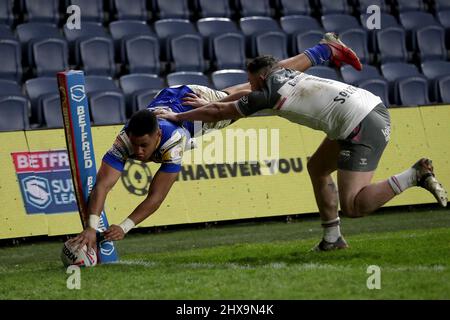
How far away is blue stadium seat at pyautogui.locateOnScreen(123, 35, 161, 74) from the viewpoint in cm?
1617

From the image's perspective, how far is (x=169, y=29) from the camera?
55.9ft

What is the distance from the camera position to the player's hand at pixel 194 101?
9.76 metres

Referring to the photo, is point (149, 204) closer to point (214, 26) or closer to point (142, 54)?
point (142, 54)

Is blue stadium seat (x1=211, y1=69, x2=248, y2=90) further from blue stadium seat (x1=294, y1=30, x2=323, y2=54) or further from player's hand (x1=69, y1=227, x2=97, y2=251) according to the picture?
player's hand (x1=69, y1=227, x2=97, y2=251)

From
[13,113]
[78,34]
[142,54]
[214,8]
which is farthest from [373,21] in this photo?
[13,113]

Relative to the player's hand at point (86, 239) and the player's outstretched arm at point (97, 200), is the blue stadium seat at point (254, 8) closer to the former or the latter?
the player's outstretched arm at point (97, 200)

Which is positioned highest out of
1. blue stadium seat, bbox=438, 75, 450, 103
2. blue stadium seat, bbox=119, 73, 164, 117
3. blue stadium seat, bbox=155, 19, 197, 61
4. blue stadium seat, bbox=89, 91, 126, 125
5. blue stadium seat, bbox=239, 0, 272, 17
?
blue stadium seat, bbox=239, 0, 272, 17

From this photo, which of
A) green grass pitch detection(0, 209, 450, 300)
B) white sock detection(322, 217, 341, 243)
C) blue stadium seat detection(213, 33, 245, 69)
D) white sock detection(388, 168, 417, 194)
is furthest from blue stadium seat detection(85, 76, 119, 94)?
white sock detection(388, 168, 417, 194)

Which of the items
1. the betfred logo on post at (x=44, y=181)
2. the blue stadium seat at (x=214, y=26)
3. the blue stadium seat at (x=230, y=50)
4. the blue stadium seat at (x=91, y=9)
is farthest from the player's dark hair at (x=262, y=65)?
the blue stadium seat at (x=91, y=9)

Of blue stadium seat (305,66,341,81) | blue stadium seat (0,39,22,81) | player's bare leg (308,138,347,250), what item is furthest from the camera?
blue stadium seat (305,66,341,81)

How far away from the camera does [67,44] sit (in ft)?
52.1

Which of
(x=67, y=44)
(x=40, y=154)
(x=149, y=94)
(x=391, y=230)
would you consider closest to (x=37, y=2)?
(x=67, y=44)

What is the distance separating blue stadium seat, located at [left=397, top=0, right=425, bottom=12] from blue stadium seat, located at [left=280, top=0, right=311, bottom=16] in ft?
6.70

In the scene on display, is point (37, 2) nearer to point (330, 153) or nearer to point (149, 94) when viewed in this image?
point (149, 94)
